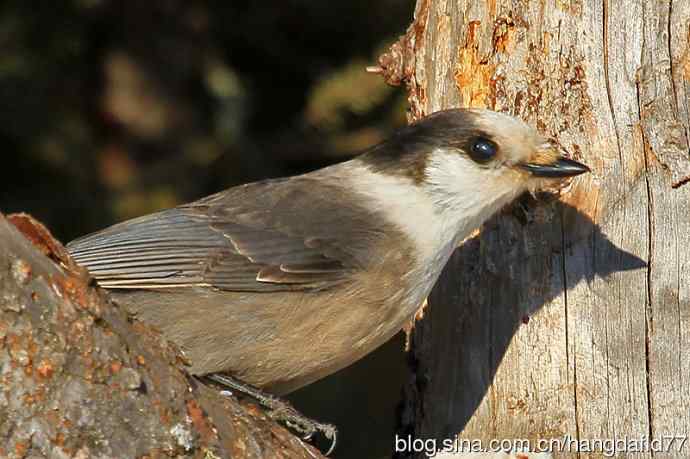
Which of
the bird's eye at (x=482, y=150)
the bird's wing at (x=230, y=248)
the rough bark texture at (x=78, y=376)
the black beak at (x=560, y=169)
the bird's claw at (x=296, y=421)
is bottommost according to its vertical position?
the bird's claw at (x=296, y=421)

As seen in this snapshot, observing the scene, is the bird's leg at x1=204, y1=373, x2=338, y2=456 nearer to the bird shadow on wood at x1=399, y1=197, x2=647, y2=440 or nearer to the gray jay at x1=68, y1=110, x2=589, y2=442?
the gray jay at x1=68, y1=110, x2=589, y2=442

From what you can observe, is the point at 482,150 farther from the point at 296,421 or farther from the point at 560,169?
the point at 296,421

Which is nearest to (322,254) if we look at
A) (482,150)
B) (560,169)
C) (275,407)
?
(275,407)

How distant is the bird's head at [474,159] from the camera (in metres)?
3.98

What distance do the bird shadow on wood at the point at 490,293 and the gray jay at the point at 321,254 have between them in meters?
0.12

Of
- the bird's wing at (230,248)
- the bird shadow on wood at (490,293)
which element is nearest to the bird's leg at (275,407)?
the bird's wing at (230,248)

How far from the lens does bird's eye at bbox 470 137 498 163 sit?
4055 millimetres

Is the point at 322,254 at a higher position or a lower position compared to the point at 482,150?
lower

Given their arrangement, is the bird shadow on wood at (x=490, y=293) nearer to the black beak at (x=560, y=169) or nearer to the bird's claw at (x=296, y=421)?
the black beak at (x=560, y=169)

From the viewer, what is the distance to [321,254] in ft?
13.7

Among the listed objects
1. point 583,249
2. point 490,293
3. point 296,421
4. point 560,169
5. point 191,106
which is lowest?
point 296,421

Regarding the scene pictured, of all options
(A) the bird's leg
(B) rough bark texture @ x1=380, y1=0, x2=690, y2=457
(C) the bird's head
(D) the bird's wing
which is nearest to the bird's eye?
(C) the bird's head

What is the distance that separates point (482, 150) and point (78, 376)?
187 cm

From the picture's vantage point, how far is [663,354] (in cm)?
371
